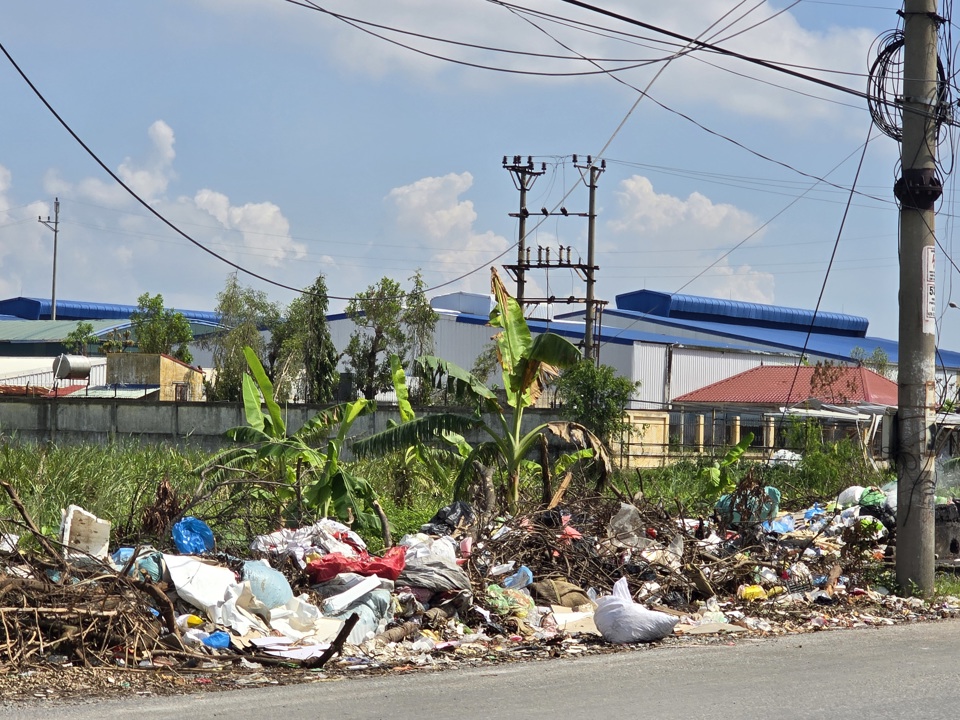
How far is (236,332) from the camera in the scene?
148 feet

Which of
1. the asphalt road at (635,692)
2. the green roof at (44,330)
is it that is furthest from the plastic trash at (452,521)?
the green roof at (44,330)

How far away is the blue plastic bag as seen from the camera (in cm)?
945

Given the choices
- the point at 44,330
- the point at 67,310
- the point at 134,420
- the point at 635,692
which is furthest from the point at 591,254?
the point at 67,310

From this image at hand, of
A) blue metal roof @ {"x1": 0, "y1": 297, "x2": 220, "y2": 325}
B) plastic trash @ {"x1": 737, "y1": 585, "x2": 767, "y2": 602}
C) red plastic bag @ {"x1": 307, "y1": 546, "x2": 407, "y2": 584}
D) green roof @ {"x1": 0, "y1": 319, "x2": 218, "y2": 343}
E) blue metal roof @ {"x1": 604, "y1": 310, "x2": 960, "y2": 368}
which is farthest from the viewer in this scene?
blue metal roof @ {"x1": 0, "y1": 297, "x2": 220, "y2": 325}

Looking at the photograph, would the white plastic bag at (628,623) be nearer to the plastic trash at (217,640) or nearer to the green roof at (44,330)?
the plastic trash at (217,640)

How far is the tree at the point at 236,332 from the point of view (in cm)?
4309

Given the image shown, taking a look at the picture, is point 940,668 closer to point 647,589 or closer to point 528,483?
point 647,589

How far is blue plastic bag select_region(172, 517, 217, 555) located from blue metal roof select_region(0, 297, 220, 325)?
238 ft

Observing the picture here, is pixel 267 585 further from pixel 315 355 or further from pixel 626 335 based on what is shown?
pixel 626 335

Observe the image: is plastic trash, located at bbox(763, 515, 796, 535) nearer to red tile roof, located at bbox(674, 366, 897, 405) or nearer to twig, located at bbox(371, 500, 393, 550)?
twig, located at bbox(371, 500, 393, 550)

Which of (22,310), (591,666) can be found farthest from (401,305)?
(22,310)

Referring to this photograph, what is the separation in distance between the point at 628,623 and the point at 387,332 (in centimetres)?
3549

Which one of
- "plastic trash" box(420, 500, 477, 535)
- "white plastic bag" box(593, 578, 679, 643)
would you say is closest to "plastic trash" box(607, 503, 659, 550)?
"plastic trash" box(420, 500, 477, 535)

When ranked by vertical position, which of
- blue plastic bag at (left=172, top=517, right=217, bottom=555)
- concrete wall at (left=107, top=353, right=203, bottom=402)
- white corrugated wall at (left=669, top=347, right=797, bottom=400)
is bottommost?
blue plastic bag at (left=172, top=517, right=217, bottom=555)
